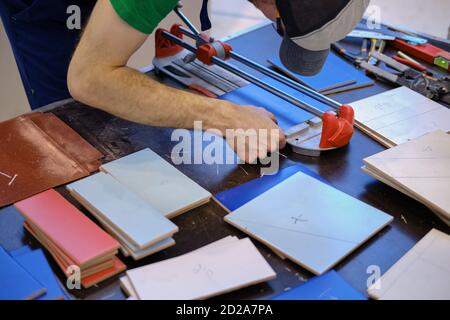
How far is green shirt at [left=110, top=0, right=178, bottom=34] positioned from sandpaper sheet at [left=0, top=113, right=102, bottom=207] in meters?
0.30

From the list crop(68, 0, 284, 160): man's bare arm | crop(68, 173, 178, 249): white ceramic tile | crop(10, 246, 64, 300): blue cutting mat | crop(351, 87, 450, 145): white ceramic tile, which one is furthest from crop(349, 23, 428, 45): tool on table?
crop(10, 246, 64, 300): blue cutting mat

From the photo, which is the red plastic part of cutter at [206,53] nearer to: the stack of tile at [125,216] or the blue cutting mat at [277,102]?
the blue cutting mat at [277,102]

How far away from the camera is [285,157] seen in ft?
3.63

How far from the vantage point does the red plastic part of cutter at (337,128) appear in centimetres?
110

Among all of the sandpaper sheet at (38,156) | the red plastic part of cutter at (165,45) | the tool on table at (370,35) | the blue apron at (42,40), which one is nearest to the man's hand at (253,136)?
the sandpaper sheet at (38,156)

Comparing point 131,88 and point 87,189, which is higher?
point 131,88

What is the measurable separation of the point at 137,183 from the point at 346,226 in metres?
0.41

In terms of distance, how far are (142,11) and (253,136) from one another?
36cm

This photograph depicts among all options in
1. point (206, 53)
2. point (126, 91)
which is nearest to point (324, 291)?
point (126, 91)

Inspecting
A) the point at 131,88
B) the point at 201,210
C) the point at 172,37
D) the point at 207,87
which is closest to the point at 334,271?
the point at 201,210
